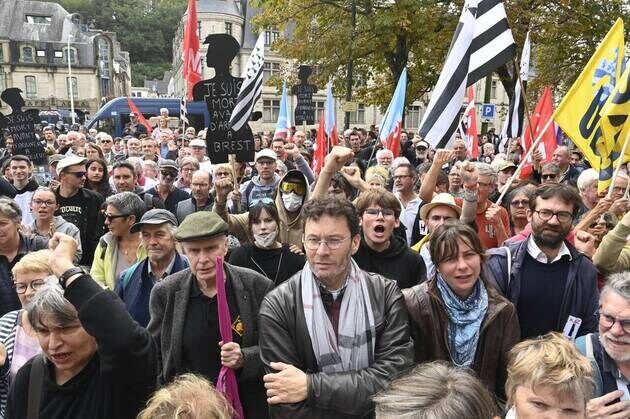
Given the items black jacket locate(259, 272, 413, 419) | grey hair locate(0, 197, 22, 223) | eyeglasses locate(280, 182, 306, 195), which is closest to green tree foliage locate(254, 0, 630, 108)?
eyeglasses locate(280, 182, 306, 195)

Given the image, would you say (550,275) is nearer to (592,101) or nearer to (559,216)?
(559,216)

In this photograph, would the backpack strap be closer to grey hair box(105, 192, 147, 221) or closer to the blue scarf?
the blue scarf

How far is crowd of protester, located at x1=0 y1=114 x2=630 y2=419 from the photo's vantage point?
2.03 metres

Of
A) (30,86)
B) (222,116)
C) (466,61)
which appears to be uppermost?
(30,86)

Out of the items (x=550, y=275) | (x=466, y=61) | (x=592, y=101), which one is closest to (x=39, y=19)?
(x=466, y=61)

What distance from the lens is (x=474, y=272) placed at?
9.04 feet

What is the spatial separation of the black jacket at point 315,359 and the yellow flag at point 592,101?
284 cm

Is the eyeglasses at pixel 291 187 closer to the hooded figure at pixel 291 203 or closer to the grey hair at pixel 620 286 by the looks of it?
the hooded figure at pixel 291 203

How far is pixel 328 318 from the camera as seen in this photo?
2.44 m

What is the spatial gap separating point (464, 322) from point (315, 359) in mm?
801

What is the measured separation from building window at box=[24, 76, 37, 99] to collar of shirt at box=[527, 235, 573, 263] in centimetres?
6645

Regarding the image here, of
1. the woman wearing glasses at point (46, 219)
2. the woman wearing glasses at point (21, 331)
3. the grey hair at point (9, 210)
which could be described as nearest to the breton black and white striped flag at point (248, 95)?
the woman wearing glasses at point (46, 219)

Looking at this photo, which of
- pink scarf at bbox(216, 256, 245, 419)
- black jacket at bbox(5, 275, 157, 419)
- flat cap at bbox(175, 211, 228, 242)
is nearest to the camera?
black jacket at bbox(5, 275, 157, 419)

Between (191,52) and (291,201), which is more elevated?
(191,52)
